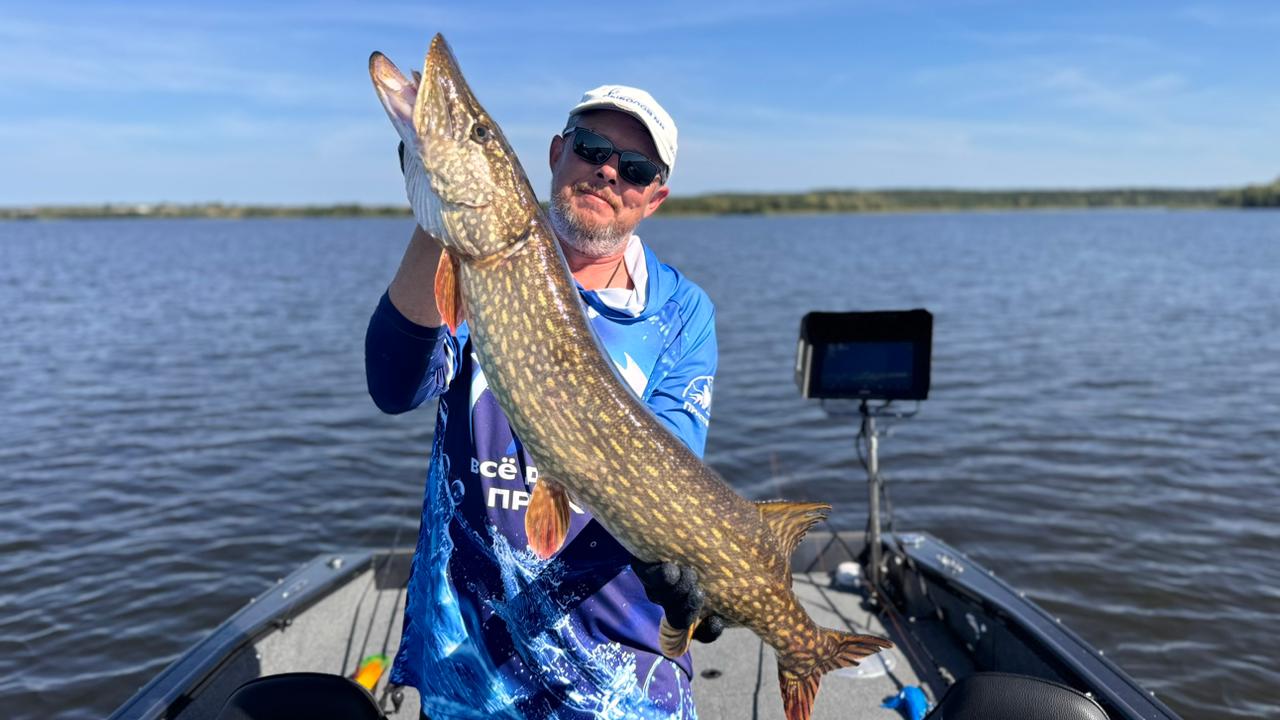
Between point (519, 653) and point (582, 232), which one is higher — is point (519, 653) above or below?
below

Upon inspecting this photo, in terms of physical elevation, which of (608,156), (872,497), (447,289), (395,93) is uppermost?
(395,93)

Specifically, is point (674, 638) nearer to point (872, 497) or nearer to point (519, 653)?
point (519, 653)

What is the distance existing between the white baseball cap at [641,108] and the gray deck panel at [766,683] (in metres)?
2.98

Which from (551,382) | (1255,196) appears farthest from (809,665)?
(1255,196)

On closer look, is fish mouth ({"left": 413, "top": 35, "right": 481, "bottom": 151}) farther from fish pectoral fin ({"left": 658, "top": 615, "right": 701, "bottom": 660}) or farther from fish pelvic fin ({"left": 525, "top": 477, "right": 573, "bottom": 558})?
fish pectoral fin ({"left": 658, "top": 615, "right": 701, "bottom": 660})

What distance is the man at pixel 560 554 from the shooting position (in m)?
2.72

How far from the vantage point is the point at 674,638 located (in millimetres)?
2668

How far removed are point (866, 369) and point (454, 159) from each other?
369cm

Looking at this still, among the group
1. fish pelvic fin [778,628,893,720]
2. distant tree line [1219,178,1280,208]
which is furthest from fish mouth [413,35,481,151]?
distant tree line [1219,178,1280,208]

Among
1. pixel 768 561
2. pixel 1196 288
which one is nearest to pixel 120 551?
pixel 768 561

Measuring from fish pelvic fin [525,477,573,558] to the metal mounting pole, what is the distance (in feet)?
10.8

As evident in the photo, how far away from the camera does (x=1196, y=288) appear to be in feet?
90.9

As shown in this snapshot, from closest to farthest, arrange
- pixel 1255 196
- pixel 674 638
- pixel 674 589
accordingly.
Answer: pixel 674 589, pixel 674 638, pixel 1255 196

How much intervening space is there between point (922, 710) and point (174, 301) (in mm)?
26960
